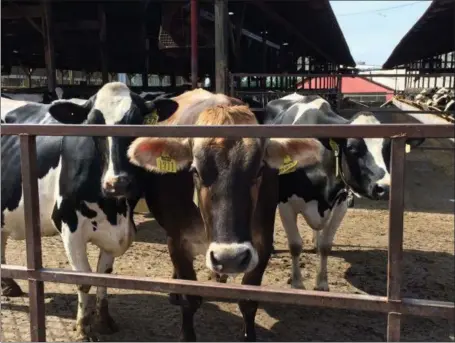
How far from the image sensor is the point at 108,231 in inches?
131

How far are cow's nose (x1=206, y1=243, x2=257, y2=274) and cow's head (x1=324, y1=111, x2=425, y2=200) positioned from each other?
70.1 inches

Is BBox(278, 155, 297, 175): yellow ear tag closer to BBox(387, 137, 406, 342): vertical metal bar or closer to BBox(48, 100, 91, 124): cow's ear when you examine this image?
BBox(387, 137, 406, 342): vertical metal bar

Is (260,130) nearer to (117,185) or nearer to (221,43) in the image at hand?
(117,185)

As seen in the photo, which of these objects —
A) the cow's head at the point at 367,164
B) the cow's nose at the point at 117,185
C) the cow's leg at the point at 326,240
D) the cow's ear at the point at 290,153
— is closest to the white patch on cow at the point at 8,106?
the cow's nose at the point at 117,185

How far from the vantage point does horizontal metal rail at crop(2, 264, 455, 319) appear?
67.9 inches

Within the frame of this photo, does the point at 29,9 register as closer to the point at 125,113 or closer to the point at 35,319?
the point at 125,113

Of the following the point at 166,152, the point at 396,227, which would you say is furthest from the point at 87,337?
the point at 396,227

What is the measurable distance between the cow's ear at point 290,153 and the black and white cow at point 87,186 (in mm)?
861

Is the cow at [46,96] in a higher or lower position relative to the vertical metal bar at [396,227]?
higher

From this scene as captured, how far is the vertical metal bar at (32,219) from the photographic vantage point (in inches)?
85.7

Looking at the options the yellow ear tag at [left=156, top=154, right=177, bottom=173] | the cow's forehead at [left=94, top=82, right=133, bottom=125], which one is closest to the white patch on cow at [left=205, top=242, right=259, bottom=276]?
the yellow ear tag at [left=156, top=154, right=177, bottom=173]

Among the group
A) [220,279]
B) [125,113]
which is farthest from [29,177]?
[220,279]

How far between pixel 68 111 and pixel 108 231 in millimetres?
822

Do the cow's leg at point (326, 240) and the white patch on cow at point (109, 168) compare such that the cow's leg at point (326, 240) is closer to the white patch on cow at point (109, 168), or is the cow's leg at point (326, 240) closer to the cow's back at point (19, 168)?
the white patch on cow at point (109, 168)
